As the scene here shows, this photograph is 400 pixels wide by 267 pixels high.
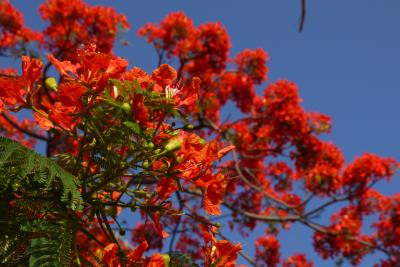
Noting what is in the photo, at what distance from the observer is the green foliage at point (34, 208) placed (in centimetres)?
120

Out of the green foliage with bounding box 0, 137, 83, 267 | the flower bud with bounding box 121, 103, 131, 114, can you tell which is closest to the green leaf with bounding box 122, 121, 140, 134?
the flower bud with bounding box 121, 103, 131, 114

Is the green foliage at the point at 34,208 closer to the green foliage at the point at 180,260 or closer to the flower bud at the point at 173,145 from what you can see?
the flower bud at the point at 173,145

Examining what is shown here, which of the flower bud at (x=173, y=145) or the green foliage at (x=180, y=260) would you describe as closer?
the flower bud at (x=173, y=145)

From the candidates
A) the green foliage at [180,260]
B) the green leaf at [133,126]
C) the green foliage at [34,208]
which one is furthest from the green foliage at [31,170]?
the green foliage at [180,260]

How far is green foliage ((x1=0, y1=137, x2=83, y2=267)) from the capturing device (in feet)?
3.93

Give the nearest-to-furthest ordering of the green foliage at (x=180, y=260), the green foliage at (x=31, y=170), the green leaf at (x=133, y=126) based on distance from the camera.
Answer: the green foliage at (x=31, y=170) < the green leaf at (x=133, y=126) < the green foliage at (x=180, y=260)

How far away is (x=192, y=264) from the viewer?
161 centimetres

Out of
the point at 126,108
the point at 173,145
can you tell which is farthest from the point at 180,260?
the point at 126,108

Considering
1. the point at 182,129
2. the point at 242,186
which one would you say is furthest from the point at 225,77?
the point at 182,129

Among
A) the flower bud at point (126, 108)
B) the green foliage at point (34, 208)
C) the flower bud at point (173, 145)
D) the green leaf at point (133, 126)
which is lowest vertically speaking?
the green foliage at point (34, 208)

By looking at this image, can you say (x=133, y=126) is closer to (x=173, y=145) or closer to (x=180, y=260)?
(x=173, y=145)

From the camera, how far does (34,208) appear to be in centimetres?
129

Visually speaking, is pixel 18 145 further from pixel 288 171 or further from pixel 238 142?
pixel 288 171

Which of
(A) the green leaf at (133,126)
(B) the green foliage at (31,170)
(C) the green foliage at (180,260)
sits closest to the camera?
(B) the green foliage at (31,170)
